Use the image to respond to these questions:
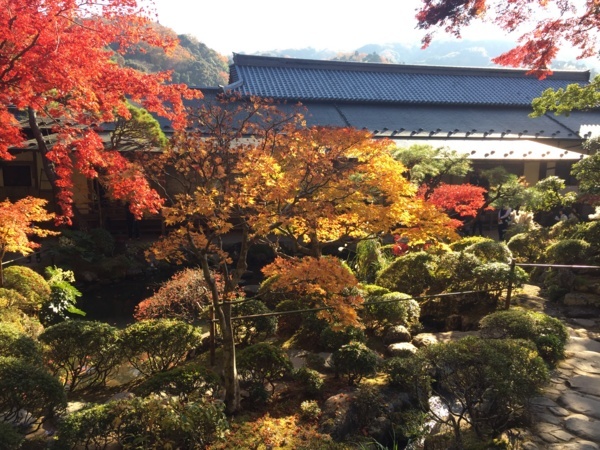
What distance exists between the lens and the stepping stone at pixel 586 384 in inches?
247

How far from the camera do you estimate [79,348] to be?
7121mm

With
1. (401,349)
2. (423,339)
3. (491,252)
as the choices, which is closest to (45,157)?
(401,349)

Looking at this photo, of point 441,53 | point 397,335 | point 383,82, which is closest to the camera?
point 397,335

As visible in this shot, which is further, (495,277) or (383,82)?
(383,82)

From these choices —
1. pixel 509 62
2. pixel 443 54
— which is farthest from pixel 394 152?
pixel 443 54

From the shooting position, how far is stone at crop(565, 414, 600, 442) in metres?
5.27

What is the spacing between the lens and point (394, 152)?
1413cm

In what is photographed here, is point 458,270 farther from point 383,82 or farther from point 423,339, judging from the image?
point 383,82

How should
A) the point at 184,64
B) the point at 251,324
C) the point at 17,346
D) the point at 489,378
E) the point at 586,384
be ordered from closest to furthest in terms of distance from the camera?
the point at 489,378 < the point at 586,384 < the point at 17,346 < the point at 251,324 < the point at 184,64

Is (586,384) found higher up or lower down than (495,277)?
lower down

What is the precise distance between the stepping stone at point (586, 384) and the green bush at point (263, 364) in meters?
3.90

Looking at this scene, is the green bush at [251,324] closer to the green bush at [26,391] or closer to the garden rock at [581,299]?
the green bush at [26,391]

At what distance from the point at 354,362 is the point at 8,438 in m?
4.34

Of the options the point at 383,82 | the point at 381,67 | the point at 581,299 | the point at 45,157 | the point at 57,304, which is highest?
the point at 381,67
